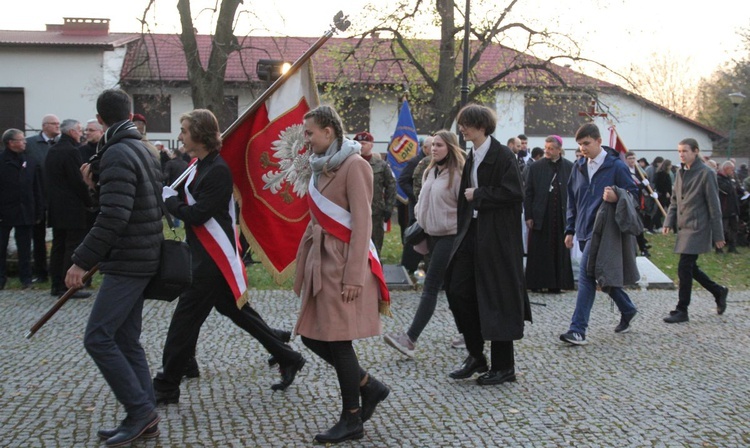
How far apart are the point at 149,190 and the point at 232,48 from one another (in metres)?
12.9

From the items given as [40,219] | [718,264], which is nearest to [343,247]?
[40,219]

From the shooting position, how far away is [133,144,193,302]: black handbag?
481 cm

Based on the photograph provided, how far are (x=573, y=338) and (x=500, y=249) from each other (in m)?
2.04

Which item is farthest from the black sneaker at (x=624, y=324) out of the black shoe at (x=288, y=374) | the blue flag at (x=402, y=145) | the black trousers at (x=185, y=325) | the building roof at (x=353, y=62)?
the building roof at (x=353, y=62)

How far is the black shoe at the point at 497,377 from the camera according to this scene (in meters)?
6.11

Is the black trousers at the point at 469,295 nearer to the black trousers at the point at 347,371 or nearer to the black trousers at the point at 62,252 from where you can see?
the black trousers at the point at 347,371

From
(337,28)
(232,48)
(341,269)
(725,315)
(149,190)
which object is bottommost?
(725,315)

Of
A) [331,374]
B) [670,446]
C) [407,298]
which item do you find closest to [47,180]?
[407,298]

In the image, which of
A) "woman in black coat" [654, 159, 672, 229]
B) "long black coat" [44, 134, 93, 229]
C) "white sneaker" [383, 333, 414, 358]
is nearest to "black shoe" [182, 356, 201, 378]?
"white sneaker" [383, 333, 414, 358]

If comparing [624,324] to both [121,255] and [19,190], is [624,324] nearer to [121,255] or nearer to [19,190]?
[121,255]

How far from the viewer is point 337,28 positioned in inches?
217

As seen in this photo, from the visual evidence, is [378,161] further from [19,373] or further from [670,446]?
[670,446]

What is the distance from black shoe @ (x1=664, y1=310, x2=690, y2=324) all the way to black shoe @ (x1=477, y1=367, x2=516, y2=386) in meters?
3.49

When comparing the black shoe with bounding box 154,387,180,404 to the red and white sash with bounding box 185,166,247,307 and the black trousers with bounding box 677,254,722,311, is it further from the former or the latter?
the black trousers with bounding box 677,254,722,311
